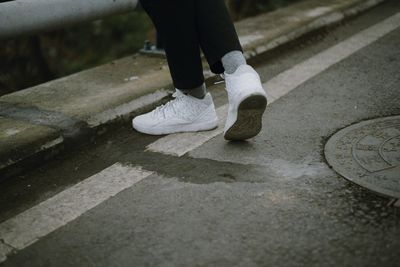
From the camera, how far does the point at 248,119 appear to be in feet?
6.18

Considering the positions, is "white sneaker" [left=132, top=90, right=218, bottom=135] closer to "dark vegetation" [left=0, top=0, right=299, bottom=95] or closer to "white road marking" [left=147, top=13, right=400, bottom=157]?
"white road marking" [left=147, top=13, right=400, bottom=157]

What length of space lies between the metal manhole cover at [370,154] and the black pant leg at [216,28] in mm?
598

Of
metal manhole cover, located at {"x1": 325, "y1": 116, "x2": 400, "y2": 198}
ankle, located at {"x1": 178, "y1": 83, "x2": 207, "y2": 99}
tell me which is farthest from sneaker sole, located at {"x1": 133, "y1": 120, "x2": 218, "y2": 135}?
metal manhole cover, located at {"x1": 325, "y1": 116, "x2": 400, "y2": 198}

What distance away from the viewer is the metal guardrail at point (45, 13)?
201 centimetres

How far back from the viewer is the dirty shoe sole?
71.1 inches

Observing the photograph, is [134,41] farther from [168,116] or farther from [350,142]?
[350,142]

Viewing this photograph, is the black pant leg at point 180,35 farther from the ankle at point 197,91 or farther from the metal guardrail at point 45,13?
the metal guardrail at point 45,13

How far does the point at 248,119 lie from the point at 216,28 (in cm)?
39

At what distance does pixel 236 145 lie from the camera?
2025 mm

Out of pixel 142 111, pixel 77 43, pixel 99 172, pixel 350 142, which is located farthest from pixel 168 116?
pixel 77 43

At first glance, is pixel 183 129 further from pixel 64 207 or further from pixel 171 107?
pixel 64 207

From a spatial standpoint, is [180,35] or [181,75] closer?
[180,35]

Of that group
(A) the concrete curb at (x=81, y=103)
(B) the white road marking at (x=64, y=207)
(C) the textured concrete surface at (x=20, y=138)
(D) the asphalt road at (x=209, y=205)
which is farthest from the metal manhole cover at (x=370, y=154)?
(C) the textured concrete surface at (x=20, y=138)

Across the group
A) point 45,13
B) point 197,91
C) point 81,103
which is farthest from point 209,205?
point 45,13
